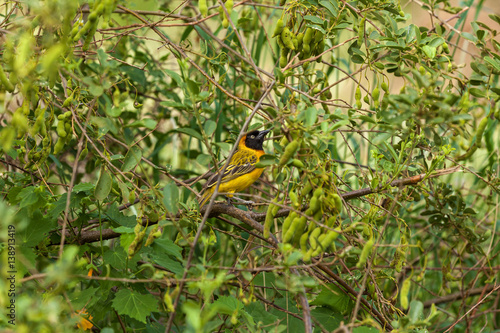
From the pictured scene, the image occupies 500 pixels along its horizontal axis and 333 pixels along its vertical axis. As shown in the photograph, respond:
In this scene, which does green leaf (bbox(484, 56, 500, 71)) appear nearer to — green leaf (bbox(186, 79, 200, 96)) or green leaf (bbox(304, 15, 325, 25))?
green leaf (bbox(304, 15, 325, 25))

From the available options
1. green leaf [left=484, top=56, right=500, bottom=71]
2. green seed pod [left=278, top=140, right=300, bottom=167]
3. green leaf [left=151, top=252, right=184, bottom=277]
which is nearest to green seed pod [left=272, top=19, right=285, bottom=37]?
green seed pod [left=278, top=140, right=300, bottom=167]

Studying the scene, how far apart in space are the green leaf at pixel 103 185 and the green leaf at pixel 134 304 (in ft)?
1.88

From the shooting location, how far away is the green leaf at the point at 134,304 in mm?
2566

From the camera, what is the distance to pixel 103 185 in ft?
7.84

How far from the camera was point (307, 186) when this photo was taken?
6.75ft

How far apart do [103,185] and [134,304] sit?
664 mm

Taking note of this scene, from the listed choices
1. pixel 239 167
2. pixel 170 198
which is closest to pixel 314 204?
pixel 170 198

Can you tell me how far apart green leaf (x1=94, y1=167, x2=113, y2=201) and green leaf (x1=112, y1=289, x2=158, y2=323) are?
1.88ft

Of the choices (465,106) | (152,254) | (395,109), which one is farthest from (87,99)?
(465,106)

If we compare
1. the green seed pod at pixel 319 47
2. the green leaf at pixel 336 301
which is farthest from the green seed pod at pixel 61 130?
the green leaf at pixel 336 301

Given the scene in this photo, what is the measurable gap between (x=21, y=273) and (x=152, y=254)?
0.66m

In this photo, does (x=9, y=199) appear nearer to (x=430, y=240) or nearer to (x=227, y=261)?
(x=227, y=261)

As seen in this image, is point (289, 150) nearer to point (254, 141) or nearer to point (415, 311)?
point (415, 311)

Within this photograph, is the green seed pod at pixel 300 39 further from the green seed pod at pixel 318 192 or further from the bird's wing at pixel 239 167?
the bird's wing at pixel 239 167
